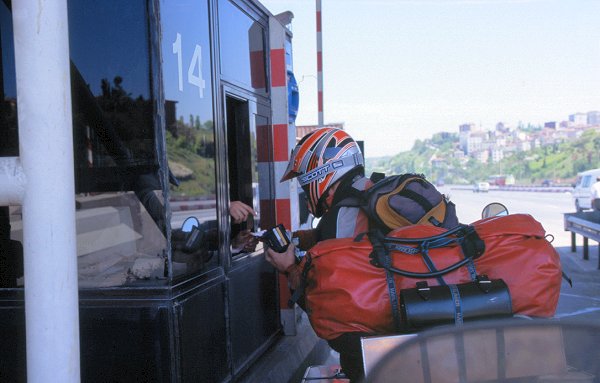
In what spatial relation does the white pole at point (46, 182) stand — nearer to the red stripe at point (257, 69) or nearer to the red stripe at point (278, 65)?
the red stripe at point (257, 69)

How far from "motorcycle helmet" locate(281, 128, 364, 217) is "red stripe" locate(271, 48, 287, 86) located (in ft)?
4.08

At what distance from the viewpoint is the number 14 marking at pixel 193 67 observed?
2507 millimetres

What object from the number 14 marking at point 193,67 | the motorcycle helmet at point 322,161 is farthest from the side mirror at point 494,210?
the number 14 marking at point 193,67

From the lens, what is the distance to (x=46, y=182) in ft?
A: 3.38

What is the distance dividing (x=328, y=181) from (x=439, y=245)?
852 mm

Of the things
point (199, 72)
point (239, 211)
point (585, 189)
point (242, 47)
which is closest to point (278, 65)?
point (242, 47)

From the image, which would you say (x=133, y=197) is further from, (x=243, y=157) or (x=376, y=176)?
(x=243, y=157)

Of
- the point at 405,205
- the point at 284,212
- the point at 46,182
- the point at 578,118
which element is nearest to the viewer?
the point at 46,182

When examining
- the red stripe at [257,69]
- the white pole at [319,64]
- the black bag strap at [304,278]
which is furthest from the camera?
the white pole at [319,64]

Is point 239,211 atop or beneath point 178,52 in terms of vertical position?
beneath

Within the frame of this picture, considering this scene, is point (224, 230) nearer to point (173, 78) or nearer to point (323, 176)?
point (323, 176)

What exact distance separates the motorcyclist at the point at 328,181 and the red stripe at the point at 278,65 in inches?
48.6

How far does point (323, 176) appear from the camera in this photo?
2723 mm

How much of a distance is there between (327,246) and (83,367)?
111cm
